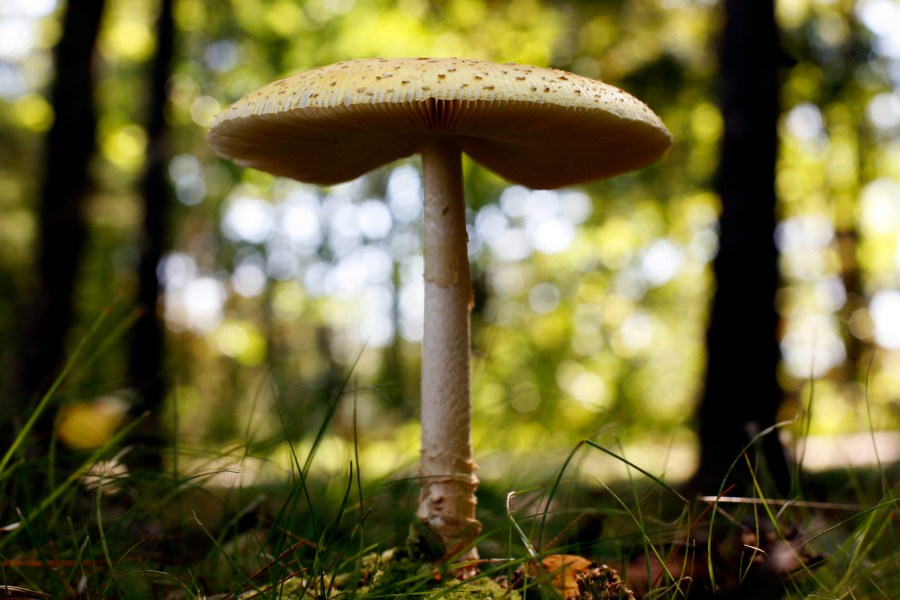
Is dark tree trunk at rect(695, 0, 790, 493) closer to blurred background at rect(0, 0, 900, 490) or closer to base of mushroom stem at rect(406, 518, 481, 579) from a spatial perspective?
blurred background at rect(0, 0, 900, 490)

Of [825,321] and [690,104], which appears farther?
[825,321]

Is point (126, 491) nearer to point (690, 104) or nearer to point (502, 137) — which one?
point (502, 137)

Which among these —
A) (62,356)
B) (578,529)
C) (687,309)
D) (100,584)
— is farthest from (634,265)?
(100,584)

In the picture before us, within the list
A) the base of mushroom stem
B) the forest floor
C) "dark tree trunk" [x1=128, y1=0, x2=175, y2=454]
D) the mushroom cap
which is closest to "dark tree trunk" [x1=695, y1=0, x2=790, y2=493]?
the forest floor

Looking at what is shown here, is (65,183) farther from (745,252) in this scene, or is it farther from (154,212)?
(745,252)

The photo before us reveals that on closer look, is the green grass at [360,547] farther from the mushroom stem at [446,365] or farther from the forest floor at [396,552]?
the mushroom stem at [446,365]

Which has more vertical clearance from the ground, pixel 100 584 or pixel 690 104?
pixel 690 104

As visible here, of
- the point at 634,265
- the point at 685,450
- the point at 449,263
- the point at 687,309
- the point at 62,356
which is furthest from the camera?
the point at 687,309

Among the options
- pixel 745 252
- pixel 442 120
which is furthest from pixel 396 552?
pixel 745 252
